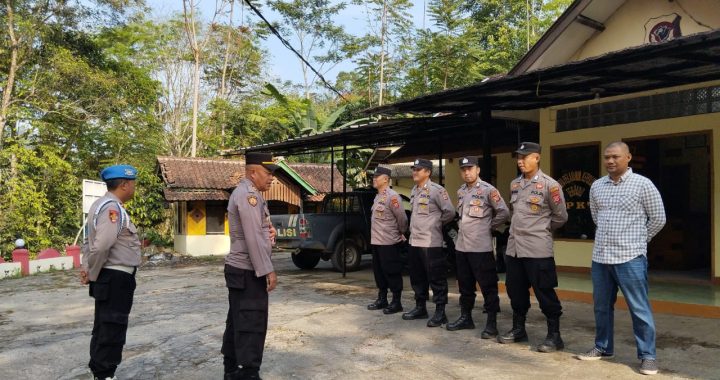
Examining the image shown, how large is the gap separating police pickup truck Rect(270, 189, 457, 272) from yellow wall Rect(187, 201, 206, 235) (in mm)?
7488

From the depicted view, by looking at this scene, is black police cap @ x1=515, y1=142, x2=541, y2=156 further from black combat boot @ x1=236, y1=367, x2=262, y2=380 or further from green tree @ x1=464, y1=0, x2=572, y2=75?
green tree @ x1=464, y1=0, x2=572, y2=75

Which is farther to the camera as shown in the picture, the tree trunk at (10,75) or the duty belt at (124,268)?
the tree trunk at (10,75)

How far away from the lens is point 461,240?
5641 millimetres

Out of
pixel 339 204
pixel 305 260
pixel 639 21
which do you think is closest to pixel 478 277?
pixel 639 21

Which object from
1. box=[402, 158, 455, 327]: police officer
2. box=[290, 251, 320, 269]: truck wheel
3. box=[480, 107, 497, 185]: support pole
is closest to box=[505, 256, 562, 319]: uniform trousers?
box=[402, 158, 455, 327]: police officer

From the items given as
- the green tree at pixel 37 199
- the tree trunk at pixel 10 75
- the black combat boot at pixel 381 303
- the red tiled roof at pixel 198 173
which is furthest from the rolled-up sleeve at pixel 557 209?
the tree trunk at pixel 10 75

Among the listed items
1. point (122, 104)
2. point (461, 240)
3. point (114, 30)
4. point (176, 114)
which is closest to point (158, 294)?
point (461, 240)

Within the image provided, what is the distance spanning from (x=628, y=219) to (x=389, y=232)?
292cm

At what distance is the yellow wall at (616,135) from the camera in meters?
7.42

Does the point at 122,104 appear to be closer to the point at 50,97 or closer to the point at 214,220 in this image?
the point at 50,97

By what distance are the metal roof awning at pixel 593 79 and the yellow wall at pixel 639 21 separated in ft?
4.62

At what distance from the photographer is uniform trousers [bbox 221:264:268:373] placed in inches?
154

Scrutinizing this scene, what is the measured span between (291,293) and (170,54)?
22745mm

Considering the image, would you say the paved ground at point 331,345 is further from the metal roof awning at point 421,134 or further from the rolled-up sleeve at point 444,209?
the metal roof awning at point 421,134
